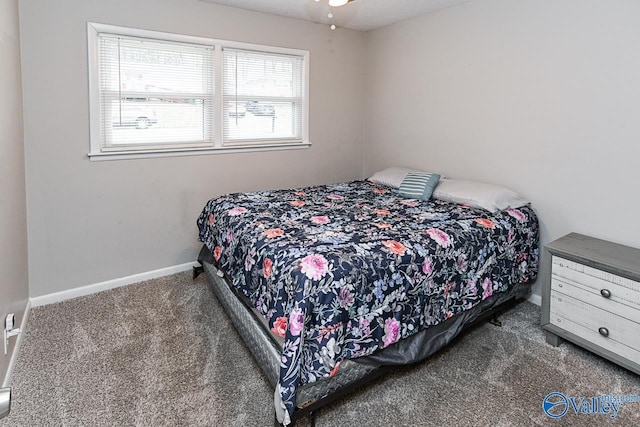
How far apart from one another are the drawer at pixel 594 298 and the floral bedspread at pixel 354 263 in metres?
0.32

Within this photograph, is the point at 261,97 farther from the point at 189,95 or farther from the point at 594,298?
the point at 594,298

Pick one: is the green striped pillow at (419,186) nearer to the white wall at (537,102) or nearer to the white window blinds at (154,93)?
the white wall at (537,102)

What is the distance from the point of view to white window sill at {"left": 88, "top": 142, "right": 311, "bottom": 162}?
9.87ft

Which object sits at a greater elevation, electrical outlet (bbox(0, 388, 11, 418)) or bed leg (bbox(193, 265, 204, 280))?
electrical outlet (bbox(0, 388, 11, 418))

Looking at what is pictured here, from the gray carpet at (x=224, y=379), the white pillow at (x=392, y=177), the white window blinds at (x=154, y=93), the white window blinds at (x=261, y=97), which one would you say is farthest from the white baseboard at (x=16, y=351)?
the white pillow at (x=392, y=177)

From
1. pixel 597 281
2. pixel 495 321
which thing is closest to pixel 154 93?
pixel 495 321

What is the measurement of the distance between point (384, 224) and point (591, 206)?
1397mm

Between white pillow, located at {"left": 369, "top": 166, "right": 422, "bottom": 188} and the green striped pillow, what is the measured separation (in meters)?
0.19

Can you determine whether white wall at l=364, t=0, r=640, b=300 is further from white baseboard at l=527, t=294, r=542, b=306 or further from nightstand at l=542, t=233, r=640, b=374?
nightstand at l=542, t=233, r=640, b=374

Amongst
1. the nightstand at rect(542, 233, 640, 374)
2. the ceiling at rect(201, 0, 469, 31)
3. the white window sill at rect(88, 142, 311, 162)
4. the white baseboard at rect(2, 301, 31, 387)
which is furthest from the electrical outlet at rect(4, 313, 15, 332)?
the nightstand at rect(542, 233, 640, 374)

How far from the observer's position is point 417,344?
2080mm

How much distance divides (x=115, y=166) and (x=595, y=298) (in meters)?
3.38

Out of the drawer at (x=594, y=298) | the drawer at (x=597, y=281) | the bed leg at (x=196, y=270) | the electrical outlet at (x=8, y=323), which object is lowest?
the bed leg at (x=196, y=270)

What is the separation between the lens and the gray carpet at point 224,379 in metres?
1.83
